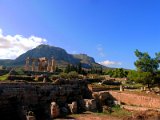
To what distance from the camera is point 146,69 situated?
42.7 m

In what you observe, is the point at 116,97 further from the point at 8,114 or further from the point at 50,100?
the point at 8,114

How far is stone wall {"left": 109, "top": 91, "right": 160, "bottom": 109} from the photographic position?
105 ft

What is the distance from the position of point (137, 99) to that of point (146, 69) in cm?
980

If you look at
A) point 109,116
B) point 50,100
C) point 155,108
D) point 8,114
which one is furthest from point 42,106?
point 155,108

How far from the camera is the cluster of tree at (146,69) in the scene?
41.4 m

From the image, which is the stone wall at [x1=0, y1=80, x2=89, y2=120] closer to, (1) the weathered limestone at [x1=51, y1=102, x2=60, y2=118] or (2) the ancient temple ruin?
(1) the weathered limestone at [x1=51, y1=102, x2=60, y2=118]

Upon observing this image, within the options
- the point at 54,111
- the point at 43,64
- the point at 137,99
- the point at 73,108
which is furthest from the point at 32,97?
the point at 43,64

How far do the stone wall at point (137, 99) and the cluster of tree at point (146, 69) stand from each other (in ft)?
22.3

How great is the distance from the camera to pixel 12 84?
3056 centimetres

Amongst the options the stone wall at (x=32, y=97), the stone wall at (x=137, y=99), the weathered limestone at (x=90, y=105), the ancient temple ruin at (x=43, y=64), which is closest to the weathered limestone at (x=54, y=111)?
the stone wall at (x=32, y=97)

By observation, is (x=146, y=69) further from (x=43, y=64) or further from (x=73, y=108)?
(x=43, y=64)

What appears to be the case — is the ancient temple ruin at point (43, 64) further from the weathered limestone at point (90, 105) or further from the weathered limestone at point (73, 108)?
the weathered limestone at point (73, 108)

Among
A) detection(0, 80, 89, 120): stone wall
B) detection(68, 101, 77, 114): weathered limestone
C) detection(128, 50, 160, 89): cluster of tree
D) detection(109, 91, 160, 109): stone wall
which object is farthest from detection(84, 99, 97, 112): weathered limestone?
detection(128, 50, 160, 89): cluster of tree

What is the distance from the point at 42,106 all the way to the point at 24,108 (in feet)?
11.1
